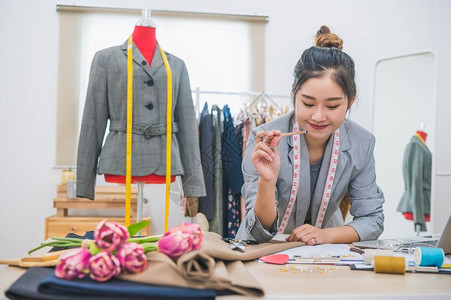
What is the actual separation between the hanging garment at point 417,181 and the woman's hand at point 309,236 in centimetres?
263

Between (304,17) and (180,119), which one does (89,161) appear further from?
(304,17)

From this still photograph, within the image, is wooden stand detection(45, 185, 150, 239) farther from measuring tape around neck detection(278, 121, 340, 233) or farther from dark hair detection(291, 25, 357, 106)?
dark hair detection(291, 25, 357, 106)

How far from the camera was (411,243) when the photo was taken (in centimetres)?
146

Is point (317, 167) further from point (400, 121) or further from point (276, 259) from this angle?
point (400, 121)

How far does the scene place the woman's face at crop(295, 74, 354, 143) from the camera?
1.54 metres

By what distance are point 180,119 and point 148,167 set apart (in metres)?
0.35

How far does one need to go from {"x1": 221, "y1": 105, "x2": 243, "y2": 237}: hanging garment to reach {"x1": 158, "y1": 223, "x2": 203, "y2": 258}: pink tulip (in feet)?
8.26

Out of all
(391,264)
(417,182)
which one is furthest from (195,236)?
(417,182)

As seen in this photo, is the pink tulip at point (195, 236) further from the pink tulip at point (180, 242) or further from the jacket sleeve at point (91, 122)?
the jacket sleeve at point (91, 122)

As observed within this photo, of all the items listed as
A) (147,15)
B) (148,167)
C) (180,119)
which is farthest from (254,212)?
(147,15)

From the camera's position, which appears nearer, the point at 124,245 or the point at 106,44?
the point at 124,245

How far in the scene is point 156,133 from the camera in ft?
7.83

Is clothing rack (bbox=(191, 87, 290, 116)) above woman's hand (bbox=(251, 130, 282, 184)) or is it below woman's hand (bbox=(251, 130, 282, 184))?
above

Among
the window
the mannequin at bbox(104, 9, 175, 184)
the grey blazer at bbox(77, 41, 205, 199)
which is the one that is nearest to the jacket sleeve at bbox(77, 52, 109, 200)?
the grey blazer at bbox(77, 41, 205, 199)
